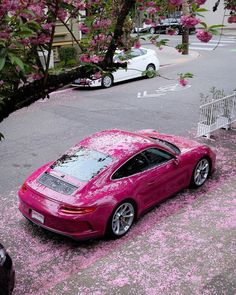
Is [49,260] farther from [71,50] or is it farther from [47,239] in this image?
[71,50]

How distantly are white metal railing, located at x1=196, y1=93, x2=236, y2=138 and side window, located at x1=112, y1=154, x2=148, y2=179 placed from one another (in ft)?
13.3

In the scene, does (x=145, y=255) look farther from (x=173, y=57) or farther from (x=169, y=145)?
(x=173, y=57)

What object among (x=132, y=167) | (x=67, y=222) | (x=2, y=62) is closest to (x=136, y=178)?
(x=132, y=167)

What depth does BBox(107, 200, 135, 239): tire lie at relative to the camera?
6.82 meters

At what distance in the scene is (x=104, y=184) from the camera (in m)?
6.78

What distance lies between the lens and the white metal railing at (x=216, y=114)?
36.3ft

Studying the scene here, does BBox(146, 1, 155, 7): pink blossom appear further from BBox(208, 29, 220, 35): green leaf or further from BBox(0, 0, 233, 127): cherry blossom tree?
BBox(208, 29, 220, 35): green leaf

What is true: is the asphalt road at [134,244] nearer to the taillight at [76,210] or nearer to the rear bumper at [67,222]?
the rear bumper at [67,222]

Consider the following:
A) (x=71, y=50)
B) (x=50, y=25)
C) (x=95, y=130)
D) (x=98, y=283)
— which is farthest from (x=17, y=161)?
(x=71, y=50)

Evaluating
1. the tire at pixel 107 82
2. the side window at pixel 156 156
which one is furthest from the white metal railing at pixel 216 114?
the tire at pixel 107 82

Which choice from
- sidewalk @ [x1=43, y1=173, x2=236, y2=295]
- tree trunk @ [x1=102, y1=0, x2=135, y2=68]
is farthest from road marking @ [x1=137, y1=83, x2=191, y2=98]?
tree trunk @ [x1=102, y1=0, x2=135, y2=68]

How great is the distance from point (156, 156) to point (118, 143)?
2.40 ft

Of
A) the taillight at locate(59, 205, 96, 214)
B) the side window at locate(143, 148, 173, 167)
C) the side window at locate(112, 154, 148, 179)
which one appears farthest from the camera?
the side window at locate(143, 148, 173, 167)

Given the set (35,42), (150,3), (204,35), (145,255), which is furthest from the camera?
(145,255)
